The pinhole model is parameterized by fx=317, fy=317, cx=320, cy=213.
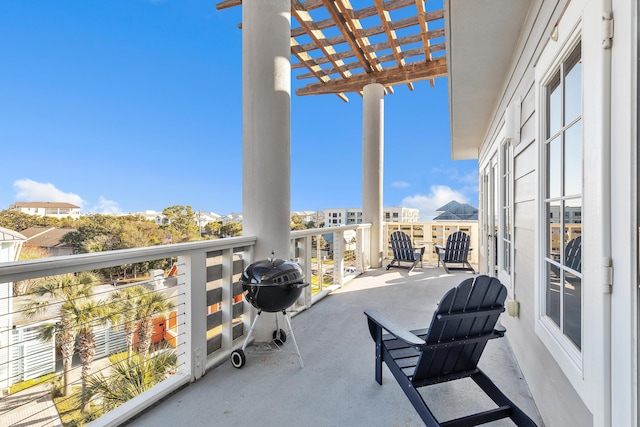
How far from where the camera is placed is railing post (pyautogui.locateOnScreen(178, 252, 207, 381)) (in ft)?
6.97

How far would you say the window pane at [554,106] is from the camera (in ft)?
5.14

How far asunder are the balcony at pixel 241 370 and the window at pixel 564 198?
30.3 inches

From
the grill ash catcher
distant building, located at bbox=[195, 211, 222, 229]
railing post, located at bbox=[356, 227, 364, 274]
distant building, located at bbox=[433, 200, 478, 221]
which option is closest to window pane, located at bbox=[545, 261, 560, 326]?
the grill ash catcher

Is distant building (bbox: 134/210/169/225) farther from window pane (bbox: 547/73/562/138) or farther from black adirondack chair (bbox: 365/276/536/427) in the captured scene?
window pane (bbox: 547/73/562/138)

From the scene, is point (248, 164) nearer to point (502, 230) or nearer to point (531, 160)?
point (531, 160)

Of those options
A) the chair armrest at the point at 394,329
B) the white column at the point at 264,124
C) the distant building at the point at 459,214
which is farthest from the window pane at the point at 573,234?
the distant building at the point at 459,214

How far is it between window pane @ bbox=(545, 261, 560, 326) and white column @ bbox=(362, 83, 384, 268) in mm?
4906

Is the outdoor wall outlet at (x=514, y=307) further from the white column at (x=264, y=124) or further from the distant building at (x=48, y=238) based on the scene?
the distant building at (x=48, y=238)

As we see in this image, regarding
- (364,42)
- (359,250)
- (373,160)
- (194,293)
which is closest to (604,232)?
(194,293)

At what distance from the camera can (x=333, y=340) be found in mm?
2848

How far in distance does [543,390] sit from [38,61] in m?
38.3

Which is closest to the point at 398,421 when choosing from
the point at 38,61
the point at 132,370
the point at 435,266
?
the point at 132,370

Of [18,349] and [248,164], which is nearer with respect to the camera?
[248,164]

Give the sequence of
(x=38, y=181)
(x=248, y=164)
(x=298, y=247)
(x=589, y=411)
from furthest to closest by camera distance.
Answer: (x=38, y=181), (x=298, y=247), (x=248, y=164), (x=589, y=411)
